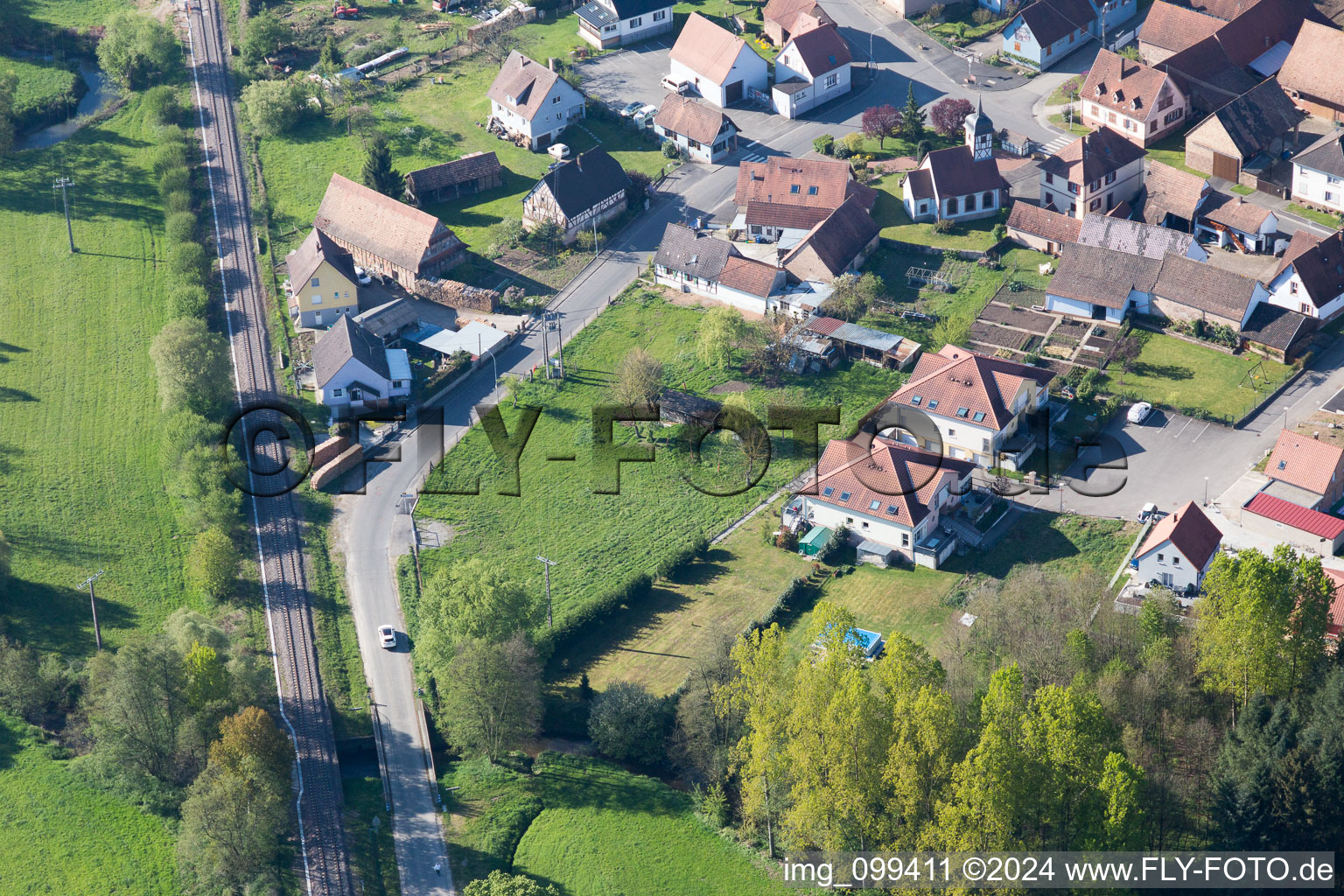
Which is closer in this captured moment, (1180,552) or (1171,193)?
(1180,552)

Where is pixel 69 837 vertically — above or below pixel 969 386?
below

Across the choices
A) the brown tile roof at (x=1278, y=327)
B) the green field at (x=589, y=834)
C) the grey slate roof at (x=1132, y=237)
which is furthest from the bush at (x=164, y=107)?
the brown tile roof at (x=1278, y=327)

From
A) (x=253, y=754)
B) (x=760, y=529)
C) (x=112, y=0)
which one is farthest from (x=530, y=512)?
(x=112, y=0)

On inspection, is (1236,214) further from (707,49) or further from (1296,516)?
(707,49)

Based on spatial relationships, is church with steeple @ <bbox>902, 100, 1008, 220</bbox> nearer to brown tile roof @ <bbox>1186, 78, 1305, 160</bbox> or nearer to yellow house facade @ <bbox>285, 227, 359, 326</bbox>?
brown tile roof @ <bbox>1186, 78, 1305, 160</bbox>

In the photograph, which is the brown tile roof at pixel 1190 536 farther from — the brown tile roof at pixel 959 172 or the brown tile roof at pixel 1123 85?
the brown tile roof at pixel 1123 85

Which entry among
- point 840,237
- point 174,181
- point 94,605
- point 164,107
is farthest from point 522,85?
point 94,605

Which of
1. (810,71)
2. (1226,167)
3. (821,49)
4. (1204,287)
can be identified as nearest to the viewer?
(1204,287)
